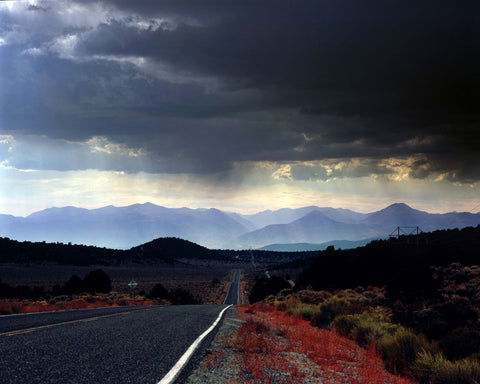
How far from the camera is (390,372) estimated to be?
1024cm

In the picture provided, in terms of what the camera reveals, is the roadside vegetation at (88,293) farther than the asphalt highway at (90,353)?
Yes

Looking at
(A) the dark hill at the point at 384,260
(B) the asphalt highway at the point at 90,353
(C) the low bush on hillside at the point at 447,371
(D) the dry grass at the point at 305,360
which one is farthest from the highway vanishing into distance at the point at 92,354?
(A) the dark hill at the point at 384,260

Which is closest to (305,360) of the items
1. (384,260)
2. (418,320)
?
(418,320)

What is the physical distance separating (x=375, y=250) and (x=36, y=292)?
4687 centimetres

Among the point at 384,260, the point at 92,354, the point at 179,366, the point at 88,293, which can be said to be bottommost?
the point at 88,293

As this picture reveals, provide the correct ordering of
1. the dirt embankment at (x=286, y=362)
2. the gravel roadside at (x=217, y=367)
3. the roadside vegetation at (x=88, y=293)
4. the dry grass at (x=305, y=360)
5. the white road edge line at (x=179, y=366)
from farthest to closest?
the roadside vegetation at (x=88, y=293) → the dry grass at (x=305, y=360) → the dirt embankment at (x=286, y=362) → the gravel roadside at (x=217, y=367) → the white road edge line at (x=179, y=366)

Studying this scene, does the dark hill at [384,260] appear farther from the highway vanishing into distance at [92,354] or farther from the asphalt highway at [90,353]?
the highway vanishing into distance at [92,354]

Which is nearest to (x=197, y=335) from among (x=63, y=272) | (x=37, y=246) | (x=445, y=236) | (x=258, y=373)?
(x=258, y=373)

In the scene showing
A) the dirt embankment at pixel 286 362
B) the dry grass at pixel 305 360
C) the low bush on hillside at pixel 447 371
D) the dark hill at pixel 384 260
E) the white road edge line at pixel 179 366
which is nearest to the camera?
the white road edge line at pixel 179 366

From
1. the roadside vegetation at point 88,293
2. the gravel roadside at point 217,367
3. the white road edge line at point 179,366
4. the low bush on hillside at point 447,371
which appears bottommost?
the roadside vegetation at point 88,293

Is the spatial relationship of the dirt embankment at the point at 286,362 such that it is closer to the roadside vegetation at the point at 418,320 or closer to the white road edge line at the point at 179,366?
the white road edge line at the point at 179,366

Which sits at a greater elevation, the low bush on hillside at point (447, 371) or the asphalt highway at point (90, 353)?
the asphalt highway at point (90, 353)

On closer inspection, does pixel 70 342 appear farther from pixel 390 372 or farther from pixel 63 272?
pixel 63 272

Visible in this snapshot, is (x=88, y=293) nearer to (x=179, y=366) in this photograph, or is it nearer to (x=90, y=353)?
(x=90, y=353)
